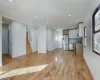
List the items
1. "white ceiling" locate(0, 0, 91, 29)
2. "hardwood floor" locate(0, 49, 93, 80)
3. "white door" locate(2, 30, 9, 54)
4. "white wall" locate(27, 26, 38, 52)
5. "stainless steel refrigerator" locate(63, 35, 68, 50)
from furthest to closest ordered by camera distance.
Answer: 1. "stainless steel refrigerator" locate(63, 35, 68, 50)
2. "white wall" locate(27, 26, 38, 52)
3. "white door" locate(2, 30, 9, 54)
4. "white ceiling" locate(0, 0, 91, 29)
5. "hardwood floor" locate(0, 49, 93, 80)

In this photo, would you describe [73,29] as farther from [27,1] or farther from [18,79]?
[18,79]

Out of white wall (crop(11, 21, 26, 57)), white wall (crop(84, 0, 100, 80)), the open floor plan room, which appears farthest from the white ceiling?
white wall (crop(11, 21, 26, 57))

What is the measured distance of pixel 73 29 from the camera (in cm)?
1181

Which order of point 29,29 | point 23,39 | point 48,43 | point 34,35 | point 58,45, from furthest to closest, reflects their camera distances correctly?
point 58,45 < point 48,43 < point 34,35 < point 29,29 < point 23,39

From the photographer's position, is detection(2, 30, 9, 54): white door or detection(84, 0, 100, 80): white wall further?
detection(2, 30, 9, 54): white door

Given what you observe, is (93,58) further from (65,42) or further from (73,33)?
(65,42)

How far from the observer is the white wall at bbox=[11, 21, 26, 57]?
6637mm

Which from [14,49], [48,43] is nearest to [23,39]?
[14,49]

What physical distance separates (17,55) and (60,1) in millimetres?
5230

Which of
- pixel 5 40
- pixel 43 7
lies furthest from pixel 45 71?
pixel 5 40

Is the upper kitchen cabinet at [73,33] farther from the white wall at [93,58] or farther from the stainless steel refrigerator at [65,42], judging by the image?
the white wall at [93,58]

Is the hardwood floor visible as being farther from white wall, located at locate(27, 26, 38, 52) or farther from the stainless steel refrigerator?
the stainless steel refrigerator

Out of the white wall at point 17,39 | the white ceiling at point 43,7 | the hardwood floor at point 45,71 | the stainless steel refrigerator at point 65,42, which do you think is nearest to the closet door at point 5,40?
the white wall at point 17,39

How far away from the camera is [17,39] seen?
6965 mm
